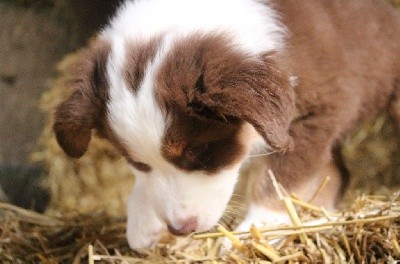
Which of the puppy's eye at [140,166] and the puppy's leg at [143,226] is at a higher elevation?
the puppy's eye at [140,166]

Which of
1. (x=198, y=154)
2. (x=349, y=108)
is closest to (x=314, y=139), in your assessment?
(x=349, y=108)

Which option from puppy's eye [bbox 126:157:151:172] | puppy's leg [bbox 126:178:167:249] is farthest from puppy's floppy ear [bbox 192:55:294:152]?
puppy's leg [bbox 126:178:167:249]

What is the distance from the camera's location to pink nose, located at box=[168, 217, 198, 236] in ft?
8.39

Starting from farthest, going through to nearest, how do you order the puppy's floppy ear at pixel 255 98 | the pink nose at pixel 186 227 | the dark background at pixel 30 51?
1. the dark background at pixel 30 51
2. the pink nose at pixel 186 227
3. the puppy's floppy ear at pixel 255 98

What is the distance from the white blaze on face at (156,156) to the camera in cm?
242

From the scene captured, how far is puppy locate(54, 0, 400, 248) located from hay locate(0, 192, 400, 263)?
0.15 meters

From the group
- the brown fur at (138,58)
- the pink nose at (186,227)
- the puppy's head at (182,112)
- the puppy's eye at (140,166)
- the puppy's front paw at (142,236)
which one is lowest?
the puppy's front paw at (142,236)

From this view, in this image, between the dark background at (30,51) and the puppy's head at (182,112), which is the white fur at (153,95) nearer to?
the puppy's head at (182,112)

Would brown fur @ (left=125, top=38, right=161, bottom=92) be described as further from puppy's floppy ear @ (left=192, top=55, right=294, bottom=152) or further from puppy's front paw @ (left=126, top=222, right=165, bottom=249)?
puppy's front paw @ (left=126, top=222, right=165, bottom=249)

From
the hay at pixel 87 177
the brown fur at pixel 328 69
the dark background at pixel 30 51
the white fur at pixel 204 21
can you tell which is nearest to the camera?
the white fur at pixel 204 21

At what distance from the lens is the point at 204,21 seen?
2727mm

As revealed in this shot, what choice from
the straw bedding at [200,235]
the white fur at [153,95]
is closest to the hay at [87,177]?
the straw bedding at [200,235]

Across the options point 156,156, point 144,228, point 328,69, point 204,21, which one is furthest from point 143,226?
point 328,69

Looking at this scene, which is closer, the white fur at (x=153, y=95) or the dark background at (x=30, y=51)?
the white fur at (x=153, y=95)
